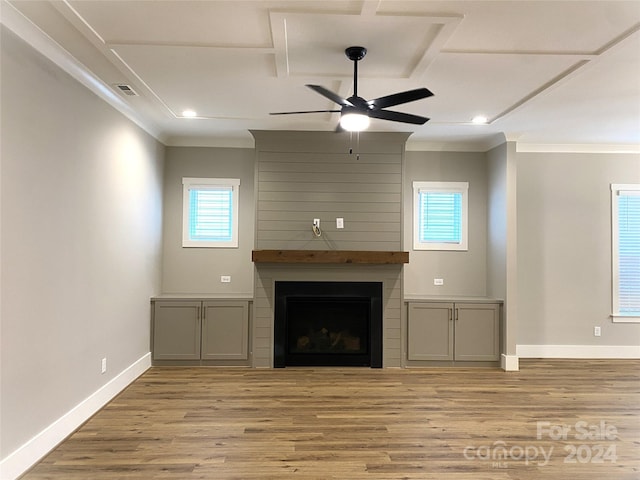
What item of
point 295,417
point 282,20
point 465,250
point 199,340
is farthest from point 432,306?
point 282,20

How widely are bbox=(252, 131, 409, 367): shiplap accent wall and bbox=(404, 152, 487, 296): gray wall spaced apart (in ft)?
1.70

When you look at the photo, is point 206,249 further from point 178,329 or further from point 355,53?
point 355,53

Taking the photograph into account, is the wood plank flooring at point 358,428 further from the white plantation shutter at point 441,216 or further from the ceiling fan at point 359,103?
the ceiling fan at point 359,103

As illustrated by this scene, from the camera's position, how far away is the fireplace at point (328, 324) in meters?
5.38

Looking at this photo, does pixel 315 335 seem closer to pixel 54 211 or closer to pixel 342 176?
pixel 342 176

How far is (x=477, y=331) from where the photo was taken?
549cm

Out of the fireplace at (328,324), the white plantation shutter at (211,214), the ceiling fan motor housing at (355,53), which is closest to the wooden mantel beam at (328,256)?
the fireplace at (328,324)

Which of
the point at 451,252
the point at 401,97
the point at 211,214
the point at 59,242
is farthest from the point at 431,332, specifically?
the point at 59,242

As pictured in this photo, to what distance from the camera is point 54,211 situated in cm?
317

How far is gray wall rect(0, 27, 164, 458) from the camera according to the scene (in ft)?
8.82

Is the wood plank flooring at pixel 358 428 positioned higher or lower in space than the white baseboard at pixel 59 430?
lower

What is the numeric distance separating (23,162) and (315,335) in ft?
12.3

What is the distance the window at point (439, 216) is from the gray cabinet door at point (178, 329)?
3.09 metres

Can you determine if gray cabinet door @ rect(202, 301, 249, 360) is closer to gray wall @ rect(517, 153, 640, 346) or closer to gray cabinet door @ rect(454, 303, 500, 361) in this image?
gray cabinet door @ rect(454, 303, 500, 361)
